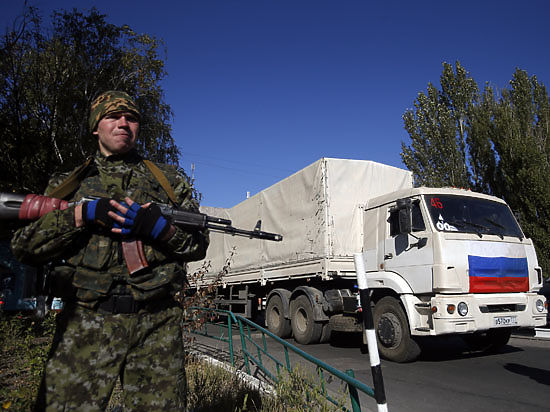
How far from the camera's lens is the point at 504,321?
603cm

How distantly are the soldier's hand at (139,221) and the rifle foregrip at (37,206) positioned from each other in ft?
0.96

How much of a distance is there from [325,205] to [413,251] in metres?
2.36

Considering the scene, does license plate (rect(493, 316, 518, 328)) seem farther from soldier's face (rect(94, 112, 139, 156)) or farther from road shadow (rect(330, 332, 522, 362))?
soldier's face (rect(94, 112, 139, 156))

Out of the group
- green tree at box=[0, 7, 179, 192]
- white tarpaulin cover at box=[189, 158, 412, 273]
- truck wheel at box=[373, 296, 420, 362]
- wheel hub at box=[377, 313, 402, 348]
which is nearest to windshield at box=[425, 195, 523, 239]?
truck wheel at box=[373, 296, 420, 362]

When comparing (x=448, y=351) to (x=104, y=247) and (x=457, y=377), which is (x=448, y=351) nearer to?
(x=457, y=377)

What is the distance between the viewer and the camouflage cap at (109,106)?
215 centimetres

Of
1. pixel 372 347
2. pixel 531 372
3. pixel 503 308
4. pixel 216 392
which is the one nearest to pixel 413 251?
pixel 503 308

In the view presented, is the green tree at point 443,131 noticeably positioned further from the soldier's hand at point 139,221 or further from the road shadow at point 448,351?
the soldier's hand at point 139,221

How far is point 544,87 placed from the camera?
55.8ft

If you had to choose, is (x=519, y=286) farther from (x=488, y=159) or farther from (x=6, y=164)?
(x=488, y=159)

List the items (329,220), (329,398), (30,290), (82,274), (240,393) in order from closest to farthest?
(82,274) < (30,290) < (329,398) < (240,393) < (329,220)

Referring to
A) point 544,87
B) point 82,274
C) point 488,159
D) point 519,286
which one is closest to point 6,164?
point 82,274

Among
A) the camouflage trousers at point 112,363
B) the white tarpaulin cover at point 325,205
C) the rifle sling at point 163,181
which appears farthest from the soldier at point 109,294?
the white tarpaulin cover at point 325,205

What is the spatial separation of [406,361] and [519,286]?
2116 millimetres
